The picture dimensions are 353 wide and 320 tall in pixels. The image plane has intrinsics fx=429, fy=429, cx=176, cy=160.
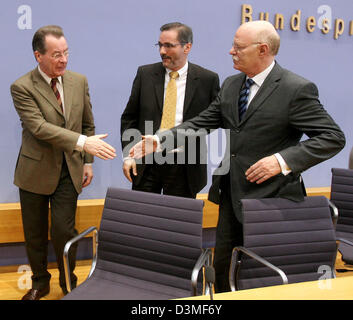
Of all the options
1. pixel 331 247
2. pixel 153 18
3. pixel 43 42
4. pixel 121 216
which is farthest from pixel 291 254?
pixel 153 18

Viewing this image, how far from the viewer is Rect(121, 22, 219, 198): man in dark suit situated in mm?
2875

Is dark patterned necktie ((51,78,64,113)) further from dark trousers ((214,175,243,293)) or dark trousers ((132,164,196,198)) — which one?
dark trousers ((214,175,243,293))

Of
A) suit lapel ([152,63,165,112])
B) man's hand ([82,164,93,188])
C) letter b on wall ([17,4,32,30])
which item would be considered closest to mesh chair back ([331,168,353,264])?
suit lapel ([152,63,165,112])

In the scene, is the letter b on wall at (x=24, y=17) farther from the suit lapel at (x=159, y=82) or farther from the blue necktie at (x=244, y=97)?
the blue necktie at (x=244, y=97)

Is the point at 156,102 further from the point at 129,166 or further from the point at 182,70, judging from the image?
the point at 129,166

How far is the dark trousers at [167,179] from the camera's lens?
115 inches

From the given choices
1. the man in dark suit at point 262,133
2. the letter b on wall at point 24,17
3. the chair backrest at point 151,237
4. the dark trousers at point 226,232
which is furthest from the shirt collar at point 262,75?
the letter b on wall at point 24,17

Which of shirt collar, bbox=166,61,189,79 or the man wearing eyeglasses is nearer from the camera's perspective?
the man wearing eyeglasses

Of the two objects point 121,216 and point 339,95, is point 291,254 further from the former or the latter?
point 339,95

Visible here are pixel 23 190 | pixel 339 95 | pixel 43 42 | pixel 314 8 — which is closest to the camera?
pixel 43 42

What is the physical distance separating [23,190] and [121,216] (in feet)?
3.19

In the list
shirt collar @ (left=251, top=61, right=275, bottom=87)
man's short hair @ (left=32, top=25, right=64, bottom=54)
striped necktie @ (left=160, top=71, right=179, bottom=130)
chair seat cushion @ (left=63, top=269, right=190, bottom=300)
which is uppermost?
man's short hair @ (left=32, top=25, right=64, bottom=54)

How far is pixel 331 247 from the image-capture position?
225 centimetres

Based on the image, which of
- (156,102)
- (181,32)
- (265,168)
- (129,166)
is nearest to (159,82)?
(156,102)
